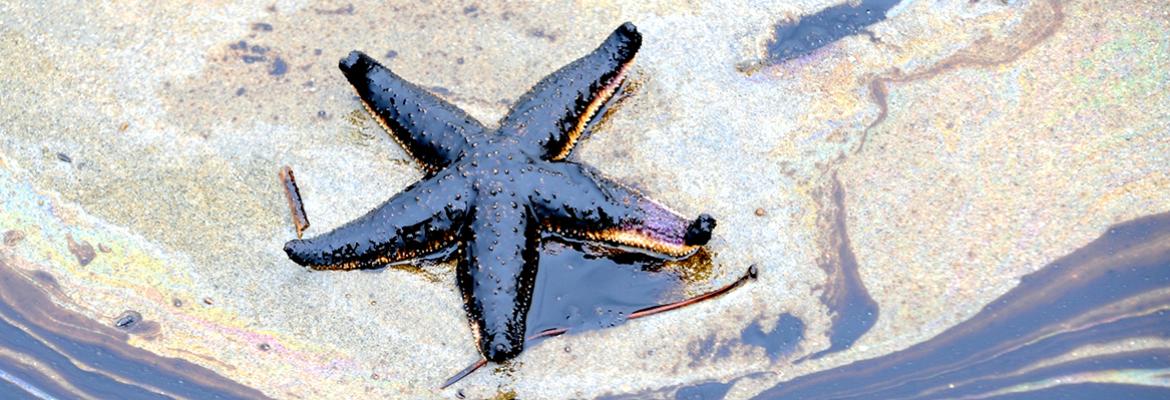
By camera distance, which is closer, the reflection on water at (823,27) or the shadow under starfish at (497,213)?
the shadow under starfish at (497,213)

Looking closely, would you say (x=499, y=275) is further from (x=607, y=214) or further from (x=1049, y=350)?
(x=1049, y=350)

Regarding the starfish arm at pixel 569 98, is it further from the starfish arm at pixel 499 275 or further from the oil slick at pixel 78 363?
the oil slick at pixel 78 363

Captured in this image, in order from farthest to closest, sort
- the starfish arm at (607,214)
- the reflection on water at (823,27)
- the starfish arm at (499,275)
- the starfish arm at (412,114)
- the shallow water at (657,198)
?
the reflection on water at (823,27), the starfish arm at (412,114), the shallow water at (657,198), the starfish arm at (607,214), the starfish arm at (499,275)

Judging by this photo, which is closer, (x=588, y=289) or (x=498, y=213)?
(x=498, y=213)

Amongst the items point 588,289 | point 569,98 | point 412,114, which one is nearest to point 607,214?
point 588,289

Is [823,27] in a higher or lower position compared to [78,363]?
higher

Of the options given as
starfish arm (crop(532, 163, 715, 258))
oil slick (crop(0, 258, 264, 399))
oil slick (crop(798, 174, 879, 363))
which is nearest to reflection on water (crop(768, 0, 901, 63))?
oil slick (crop(798, 174, 879, 363))

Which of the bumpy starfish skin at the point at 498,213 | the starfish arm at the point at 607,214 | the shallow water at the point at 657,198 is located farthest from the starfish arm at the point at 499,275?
the shallow water at the point at 657,198
